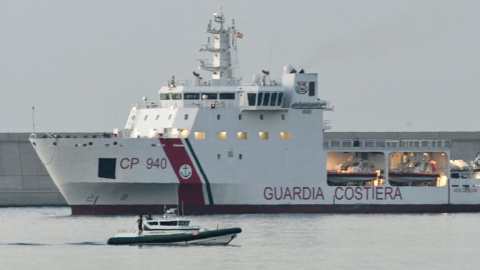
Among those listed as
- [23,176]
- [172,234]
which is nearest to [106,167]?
[172,234]

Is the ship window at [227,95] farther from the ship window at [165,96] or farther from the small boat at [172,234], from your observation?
the small boat at [172,234]

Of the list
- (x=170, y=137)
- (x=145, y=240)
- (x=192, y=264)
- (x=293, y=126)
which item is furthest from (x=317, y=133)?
(x=192, y=264)

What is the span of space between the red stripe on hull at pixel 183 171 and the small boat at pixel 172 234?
11854 mm

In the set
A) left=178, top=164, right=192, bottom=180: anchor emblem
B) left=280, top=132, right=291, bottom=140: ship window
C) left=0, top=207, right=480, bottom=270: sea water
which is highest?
left=280, top=132, right=291, bottom=140: ship window

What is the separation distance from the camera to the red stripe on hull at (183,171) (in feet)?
249

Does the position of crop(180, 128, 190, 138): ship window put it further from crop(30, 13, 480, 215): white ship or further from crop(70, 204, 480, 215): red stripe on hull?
crop(70, 204, 480, 215): red stripe on hull

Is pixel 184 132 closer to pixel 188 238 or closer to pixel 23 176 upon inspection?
pixel 188 238

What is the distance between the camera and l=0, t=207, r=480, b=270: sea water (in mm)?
57969

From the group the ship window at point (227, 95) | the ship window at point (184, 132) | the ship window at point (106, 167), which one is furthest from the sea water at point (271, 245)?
the ship window at point (227, 95)

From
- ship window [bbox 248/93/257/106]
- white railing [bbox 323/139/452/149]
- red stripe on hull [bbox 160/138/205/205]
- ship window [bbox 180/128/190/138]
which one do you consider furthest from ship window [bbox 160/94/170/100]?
white railing [bbox 323/139/452/149]

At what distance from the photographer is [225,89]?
7831 cm

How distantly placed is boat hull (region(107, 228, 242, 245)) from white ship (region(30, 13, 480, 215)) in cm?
1224

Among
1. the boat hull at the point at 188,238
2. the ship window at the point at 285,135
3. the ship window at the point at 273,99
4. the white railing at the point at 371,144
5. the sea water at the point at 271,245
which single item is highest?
the ship window at the point at 273,99

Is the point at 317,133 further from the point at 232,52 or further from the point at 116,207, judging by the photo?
the point at 116,207
